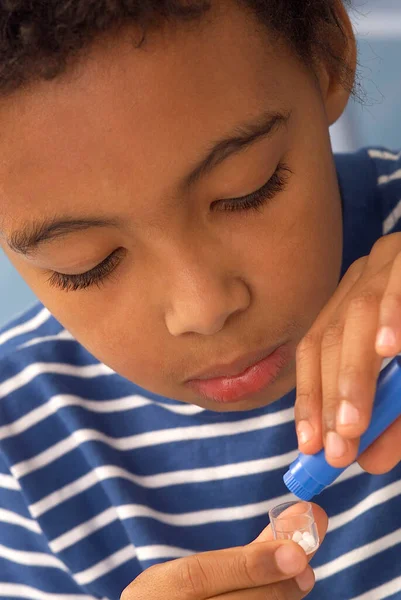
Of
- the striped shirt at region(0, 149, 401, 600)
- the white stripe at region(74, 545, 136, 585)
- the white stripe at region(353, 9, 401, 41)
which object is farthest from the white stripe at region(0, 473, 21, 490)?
the white stripe at region(353, 9, 401, 41)

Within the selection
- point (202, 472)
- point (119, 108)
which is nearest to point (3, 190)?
point (119, 108)

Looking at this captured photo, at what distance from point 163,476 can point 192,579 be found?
9.7 inches

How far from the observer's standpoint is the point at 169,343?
0.67m

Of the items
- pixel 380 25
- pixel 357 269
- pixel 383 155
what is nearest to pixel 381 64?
pixel 380 25

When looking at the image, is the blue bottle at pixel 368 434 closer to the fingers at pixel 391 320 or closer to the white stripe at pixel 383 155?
the fingers at pixel 391 320

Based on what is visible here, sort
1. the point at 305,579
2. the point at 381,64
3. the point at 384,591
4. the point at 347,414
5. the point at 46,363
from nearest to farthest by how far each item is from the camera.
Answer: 1. the point at 347,414
2. the point at 305,579
3. the point at 384,591
4. the point at 46,363
5. the point at 381,64

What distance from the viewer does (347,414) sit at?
525mm

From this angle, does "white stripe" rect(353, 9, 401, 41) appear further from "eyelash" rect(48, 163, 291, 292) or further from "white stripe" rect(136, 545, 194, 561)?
"white stripe" rect(136, 545, 194, 561)

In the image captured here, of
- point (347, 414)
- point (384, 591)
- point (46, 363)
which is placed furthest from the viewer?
point (46, 363)

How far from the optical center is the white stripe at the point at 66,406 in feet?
2.93

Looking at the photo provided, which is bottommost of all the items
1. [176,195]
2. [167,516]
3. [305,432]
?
[167,516]

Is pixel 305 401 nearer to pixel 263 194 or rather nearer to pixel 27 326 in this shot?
pixel 263 194

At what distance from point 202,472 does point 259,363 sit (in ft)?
0.68

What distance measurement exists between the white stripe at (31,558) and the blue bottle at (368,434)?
0.41 m
